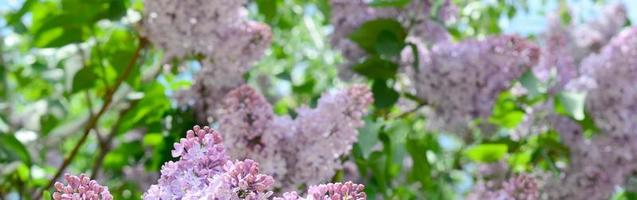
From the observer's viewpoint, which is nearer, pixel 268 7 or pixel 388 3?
pixel 388 3

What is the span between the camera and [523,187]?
6.35ft

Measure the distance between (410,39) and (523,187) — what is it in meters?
0.67

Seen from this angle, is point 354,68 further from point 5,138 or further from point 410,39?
point 5,138

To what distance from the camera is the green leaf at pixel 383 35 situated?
2309mm

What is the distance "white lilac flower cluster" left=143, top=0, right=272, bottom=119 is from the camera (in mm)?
2045

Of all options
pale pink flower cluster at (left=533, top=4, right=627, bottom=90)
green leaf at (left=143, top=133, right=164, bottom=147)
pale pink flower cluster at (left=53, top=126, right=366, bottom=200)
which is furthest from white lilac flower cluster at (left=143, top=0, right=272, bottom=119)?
pale pink flower cluster at (left=533, top=4, right=627, bottom=90)

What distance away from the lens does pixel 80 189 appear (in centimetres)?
95

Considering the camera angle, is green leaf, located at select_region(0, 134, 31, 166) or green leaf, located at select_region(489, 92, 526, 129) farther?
green leaf, located at select_region(489, 92, 526, 129)

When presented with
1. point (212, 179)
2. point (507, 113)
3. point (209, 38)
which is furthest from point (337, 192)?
point (507, 113)

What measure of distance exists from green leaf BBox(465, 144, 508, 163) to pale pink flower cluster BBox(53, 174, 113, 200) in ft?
5.13

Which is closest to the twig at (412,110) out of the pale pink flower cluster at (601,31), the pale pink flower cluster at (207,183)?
the pale pink flower cluster at (601,31)

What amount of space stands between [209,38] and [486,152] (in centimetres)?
75

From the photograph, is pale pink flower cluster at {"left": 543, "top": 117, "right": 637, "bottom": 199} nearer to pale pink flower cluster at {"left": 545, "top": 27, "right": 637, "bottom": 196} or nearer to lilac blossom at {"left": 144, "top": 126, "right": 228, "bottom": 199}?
pale pink flower cluster at {"left": 545, "top": 27, "right": 637, "bottom": 196}

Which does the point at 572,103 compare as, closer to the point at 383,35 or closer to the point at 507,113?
the point at 507,113
